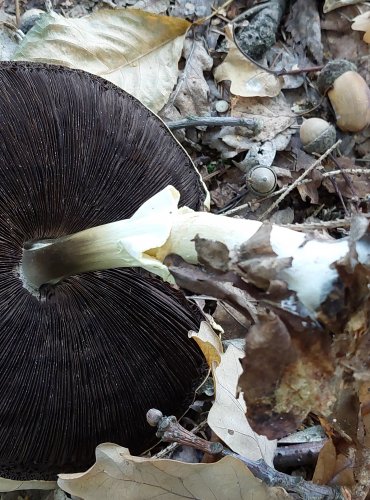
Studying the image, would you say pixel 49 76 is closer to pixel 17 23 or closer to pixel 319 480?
pixel 17 23

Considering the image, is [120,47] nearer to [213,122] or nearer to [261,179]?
[213,122]

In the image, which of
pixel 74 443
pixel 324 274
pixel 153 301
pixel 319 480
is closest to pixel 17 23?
pixel 153 301

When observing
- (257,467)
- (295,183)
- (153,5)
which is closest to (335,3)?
(153,5)

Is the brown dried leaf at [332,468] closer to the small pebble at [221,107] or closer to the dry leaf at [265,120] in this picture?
the dry leaf at [265,120]

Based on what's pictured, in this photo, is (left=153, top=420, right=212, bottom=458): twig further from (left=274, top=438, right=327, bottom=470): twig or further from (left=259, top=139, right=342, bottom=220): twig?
(left=259, top=139, right=342, bottom=220): twig

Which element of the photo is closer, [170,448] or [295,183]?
[170,448]

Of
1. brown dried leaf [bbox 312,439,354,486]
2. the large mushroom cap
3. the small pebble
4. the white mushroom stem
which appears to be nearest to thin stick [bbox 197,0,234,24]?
the small pebble

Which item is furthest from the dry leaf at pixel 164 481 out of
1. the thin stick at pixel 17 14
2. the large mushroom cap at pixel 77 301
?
the thin stick at pixel 17 14
